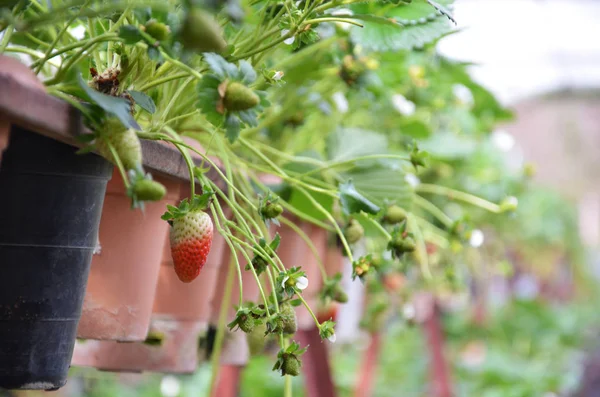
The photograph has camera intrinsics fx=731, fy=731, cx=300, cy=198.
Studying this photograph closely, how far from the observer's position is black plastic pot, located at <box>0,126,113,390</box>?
0.42 m

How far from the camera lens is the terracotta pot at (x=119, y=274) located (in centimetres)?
56

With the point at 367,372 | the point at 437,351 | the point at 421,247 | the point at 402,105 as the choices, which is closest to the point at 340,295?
the point at 421,247

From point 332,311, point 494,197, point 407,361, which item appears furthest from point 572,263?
point 332,311

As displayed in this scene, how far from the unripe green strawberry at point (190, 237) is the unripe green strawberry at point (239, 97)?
0.09 metres

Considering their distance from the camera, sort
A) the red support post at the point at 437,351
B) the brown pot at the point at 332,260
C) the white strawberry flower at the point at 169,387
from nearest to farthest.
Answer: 1. the brown pot at the point at 332,260
2. the red support post at the point at 437,351
3. the white strawberry flower at the point at 169,387

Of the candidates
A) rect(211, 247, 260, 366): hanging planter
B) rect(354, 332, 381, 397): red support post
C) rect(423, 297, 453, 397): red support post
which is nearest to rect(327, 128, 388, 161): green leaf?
rect(211, 247, 260, 366): hanging planter

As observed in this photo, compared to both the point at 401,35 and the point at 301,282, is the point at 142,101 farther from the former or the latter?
the point at 401,35

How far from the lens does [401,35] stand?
0.70 metres

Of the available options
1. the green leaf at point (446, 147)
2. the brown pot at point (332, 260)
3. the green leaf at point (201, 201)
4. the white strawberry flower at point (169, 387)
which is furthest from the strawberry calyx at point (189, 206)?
the white strawberry flower at point (169, 387)

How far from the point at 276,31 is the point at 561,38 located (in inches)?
282

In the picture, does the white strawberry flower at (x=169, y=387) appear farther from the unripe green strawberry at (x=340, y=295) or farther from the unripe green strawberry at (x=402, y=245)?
the unripe green strawberry at (x=402, y=245)

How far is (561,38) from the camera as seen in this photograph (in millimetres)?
7074

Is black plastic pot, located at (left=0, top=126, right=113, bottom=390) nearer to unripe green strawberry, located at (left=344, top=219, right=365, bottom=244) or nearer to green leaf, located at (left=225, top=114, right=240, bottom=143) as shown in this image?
green leaf, located at (left=225, top=114, right=240, bottom=143)

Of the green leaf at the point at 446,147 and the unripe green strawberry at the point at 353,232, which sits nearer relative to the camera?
the unripe green strawberry at the point at 353,232
